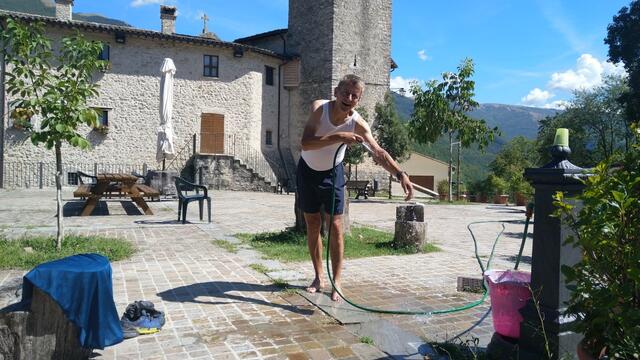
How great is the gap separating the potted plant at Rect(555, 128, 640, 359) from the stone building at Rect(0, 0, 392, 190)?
2057 cm

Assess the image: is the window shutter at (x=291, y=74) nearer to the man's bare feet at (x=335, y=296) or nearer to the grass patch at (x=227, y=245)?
the grass patch at (x=227, y=245)

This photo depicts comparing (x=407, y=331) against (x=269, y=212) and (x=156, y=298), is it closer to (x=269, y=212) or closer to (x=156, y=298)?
(x=156, y=298)

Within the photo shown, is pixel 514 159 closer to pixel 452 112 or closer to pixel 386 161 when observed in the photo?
pixel 452 112

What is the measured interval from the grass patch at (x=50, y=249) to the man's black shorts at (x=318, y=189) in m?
2.69

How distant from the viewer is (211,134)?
24.5 meters

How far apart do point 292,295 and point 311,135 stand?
4.66 ft

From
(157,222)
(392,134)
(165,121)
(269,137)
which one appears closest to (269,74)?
(269,137)

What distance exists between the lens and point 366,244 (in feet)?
22.1

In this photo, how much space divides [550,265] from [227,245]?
4.88 metres

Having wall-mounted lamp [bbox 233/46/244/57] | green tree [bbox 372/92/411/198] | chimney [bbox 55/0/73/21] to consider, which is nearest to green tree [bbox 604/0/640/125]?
green tree [bbox 372/92/411/198]

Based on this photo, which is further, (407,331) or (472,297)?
(472,297)

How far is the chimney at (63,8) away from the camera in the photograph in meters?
21.9

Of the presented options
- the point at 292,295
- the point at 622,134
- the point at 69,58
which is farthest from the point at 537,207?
A: the point at 622,134

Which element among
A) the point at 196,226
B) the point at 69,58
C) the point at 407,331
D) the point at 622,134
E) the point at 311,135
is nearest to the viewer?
the point at 407,331
